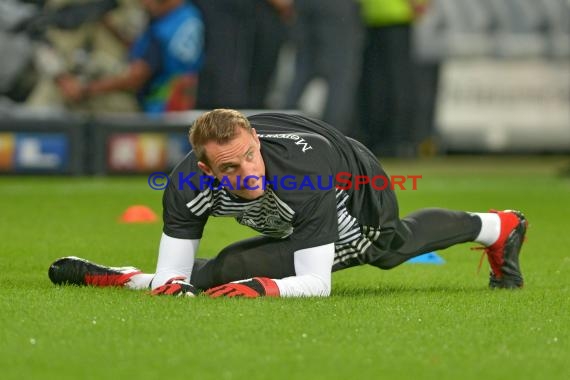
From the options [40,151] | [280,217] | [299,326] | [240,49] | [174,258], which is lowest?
[40,151]

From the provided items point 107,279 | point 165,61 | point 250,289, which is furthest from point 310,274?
point 165,61

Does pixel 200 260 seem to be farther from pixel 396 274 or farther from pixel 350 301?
pixel 396 274

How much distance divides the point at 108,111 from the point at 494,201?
5.35 m

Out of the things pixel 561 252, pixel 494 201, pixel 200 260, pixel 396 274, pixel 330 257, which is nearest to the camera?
pixel 330 257

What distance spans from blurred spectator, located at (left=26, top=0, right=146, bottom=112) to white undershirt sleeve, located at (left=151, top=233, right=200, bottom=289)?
9.95m

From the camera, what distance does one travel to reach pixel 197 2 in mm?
15625

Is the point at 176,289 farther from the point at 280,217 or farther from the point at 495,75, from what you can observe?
the point at 495,75

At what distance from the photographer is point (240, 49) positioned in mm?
15773

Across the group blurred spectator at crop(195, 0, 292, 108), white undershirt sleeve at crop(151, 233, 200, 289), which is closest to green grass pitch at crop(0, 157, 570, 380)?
A: white undershirt sleeve at crop(151, 233, 200, 289)

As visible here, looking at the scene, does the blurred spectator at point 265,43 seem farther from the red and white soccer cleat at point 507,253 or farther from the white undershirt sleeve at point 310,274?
the white undershirt sleeve at point 310,274

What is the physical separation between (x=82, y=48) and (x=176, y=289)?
10453mm

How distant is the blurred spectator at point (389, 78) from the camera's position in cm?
1656

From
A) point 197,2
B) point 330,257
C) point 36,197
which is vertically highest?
point 197,2

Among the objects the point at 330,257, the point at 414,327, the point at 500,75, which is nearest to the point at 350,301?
the point at 330,257
